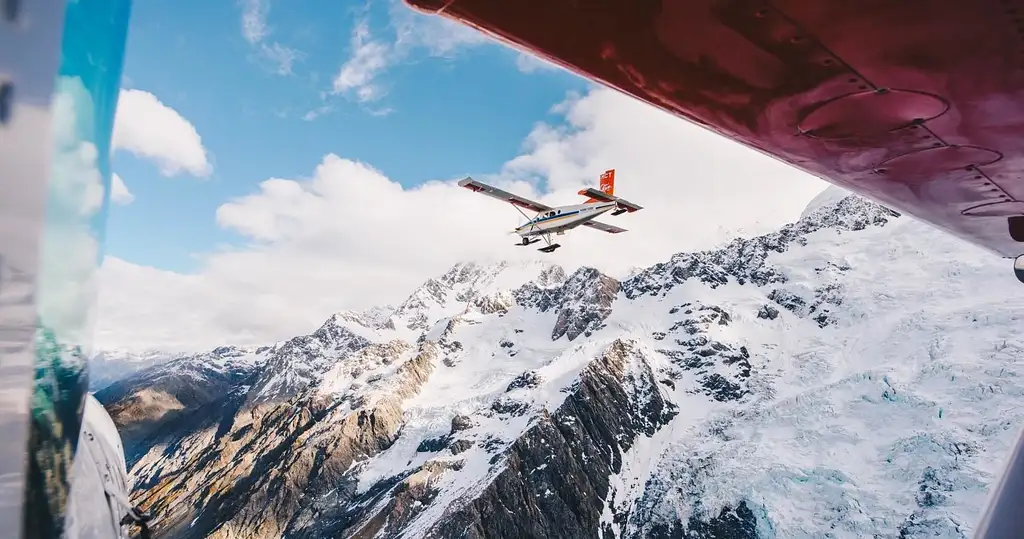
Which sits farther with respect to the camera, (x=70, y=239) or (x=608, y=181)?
(x=608, y=181)

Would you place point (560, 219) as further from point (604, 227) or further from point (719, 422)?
point (719, 422)

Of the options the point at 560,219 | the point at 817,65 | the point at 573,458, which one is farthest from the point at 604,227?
the point at 573,458

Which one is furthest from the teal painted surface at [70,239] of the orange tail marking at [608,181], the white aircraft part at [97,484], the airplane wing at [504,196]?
the orange tail marking at [608,181]

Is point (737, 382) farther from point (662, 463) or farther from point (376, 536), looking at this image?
point (376, 536)

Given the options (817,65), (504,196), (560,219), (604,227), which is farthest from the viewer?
(604,227)

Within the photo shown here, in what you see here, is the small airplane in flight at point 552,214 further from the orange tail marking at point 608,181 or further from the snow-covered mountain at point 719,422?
the snow-covered mountain at point 719,422

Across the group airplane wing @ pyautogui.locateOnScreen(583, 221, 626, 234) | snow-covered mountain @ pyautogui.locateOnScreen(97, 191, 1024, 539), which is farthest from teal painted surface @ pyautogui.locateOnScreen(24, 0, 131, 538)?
snow-covered mountain @ pyautogui.locateOnScreen(97, 191, 1024, 539)

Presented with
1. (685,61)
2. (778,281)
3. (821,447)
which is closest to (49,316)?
(685,61)
